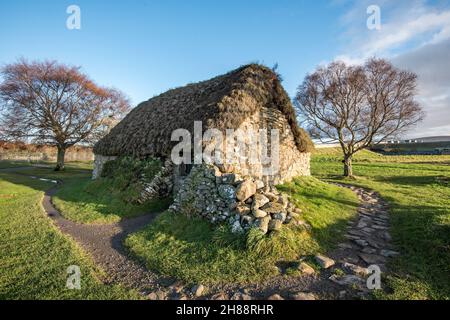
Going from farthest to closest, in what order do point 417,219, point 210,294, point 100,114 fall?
point 100,114
point 417,219
point 210,294

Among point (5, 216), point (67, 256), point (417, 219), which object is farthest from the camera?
point (5, 216)

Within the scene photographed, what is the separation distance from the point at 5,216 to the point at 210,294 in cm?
1020

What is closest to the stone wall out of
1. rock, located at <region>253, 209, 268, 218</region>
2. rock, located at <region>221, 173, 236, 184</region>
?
rock, located at <region>221, 173, 236, 184</region>

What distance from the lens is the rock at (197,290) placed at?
15.2 feet

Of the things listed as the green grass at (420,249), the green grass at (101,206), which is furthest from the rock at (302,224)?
the green grass at (101,206)

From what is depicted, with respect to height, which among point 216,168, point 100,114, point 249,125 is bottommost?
point 216,168

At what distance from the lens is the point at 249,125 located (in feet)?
35.0

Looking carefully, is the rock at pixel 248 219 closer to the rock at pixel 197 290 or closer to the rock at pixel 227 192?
the rock at pixel 227 192

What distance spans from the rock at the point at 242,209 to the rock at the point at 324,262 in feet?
7.13

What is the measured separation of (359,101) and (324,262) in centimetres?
1736

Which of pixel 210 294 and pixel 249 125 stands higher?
pixel 249 125
